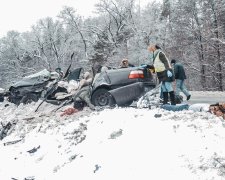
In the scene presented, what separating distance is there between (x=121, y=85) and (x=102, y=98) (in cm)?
65

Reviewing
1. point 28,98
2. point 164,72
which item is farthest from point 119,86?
point 28,98

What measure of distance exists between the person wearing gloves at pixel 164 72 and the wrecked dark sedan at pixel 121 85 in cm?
63

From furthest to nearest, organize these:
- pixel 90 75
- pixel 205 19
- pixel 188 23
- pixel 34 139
Answer: pixel 188 23, pixel 205 19, pixel 90 75, pixel 34 139

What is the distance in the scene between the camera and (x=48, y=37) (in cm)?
6078

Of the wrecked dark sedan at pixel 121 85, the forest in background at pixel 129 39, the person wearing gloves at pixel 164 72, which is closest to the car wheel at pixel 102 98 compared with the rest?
the wrecked dark sedan at pixel 121 85

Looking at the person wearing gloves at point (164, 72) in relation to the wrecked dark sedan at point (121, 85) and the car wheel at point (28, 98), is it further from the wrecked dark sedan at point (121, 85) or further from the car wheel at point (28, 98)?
the car wheel at point (28, 98)

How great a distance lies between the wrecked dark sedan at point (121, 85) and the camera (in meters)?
9.83

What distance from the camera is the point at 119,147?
6.90 metres

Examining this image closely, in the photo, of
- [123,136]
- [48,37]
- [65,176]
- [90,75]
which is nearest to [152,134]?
[123,136]

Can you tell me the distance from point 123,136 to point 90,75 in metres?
4.14

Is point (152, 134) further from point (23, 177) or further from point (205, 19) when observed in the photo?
point (205, 19)


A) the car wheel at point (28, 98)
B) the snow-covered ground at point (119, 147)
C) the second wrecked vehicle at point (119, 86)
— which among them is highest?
the second wrecked vehicle at point (119, 86)

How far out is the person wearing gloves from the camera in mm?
9258

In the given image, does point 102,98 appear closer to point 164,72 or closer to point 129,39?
point 164,72
